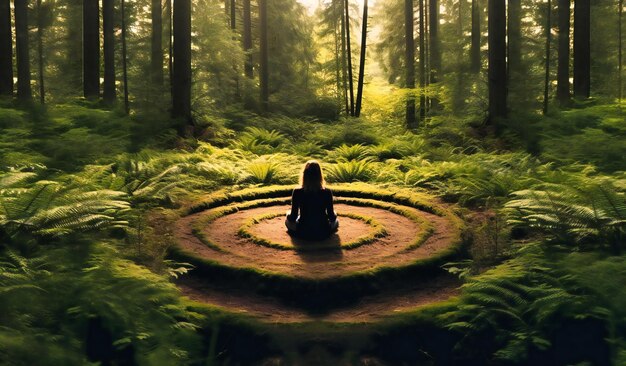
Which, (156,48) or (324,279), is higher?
(156,48)

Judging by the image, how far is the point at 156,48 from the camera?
2278cm

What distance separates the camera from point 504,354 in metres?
6.26

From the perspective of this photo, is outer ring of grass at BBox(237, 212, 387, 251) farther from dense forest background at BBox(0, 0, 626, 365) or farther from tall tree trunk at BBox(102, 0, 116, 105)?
tall tree trunk at BBox(102, 0, 116, 105)

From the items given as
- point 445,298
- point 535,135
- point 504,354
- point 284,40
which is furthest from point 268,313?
point 284,40

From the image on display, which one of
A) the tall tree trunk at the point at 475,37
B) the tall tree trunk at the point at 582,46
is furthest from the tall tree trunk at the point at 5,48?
the tall tree trunk at the point at 475,37

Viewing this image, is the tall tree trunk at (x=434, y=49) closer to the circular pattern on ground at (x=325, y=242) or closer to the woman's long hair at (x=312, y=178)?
the circular pattern on ground at (x=325, y=242)

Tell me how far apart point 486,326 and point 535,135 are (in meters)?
10.6

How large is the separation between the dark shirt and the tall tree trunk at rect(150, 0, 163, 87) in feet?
34.4

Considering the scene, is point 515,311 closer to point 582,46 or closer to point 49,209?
point 49,209

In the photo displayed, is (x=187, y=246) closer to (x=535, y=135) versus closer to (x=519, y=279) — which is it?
(x=519, y=279)

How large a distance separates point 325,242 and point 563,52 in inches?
606

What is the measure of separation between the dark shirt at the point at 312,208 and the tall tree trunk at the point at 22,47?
37.6 feet

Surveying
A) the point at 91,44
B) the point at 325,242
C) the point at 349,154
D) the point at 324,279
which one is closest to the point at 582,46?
the point at 349,154

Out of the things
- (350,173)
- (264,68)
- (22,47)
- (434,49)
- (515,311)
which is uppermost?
(434,49)
